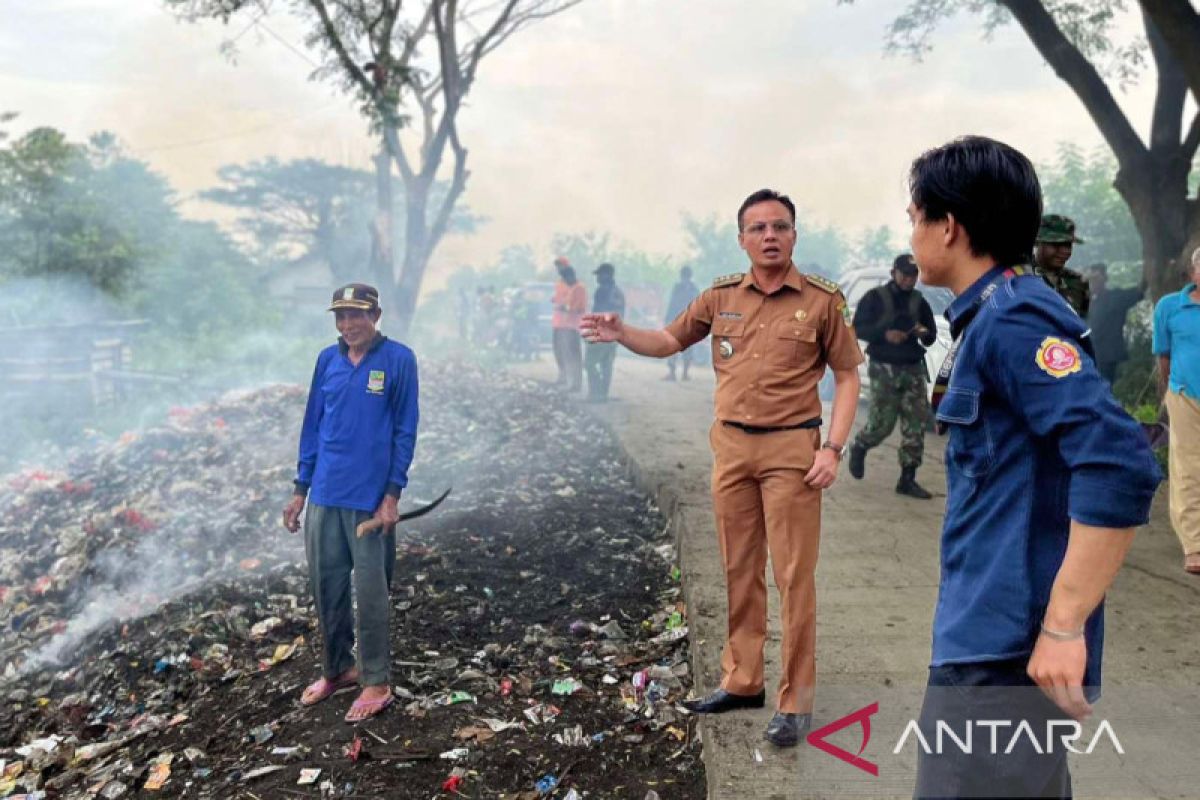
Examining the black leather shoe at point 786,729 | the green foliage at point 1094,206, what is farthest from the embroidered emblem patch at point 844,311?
the green foliage at point 1094,206

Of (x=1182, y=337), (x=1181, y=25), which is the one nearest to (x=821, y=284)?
(x=1182, y=337)

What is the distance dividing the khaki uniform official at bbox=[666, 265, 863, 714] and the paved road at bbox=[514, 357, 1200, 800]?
0.28 m

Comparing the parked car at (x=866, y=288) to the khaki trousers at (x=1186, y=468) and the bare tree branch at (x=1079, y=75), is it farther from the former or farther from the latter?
the khaki trousers at (x=1186, y=468)

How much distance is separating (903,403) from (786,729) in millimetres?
4381

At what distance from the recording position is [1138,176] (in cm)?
970

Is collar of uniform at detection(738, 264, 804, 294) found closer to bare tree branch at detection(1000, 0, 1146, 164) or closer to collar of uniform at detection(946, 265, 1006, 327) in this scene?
collar of uniform at detection(946, 265, 1006, 327)

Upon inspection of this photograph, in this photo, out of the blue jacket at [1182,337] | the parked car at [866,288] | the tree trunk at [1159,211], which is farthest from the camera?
the parked car at [866,288]

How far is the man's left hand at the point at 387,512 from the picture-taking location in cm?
390

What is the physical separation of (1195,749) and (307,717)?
3.45 meters

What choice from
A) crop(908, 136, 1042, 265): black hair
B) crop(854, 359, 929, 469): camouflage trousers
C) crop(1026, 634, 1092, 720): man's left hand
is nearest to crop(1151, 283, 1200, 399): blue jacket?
crop(854, 359, 929, 469): camouflage trousers

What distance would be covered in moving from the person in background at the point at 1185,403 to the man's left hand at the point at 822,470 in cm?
301

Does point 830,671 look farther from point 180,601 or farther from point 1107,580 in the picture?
point 180,601

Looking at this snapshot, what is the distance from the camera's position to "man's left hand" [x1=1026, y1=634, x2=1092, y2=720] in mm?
1421

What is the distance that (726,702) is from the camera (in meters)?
3.39
